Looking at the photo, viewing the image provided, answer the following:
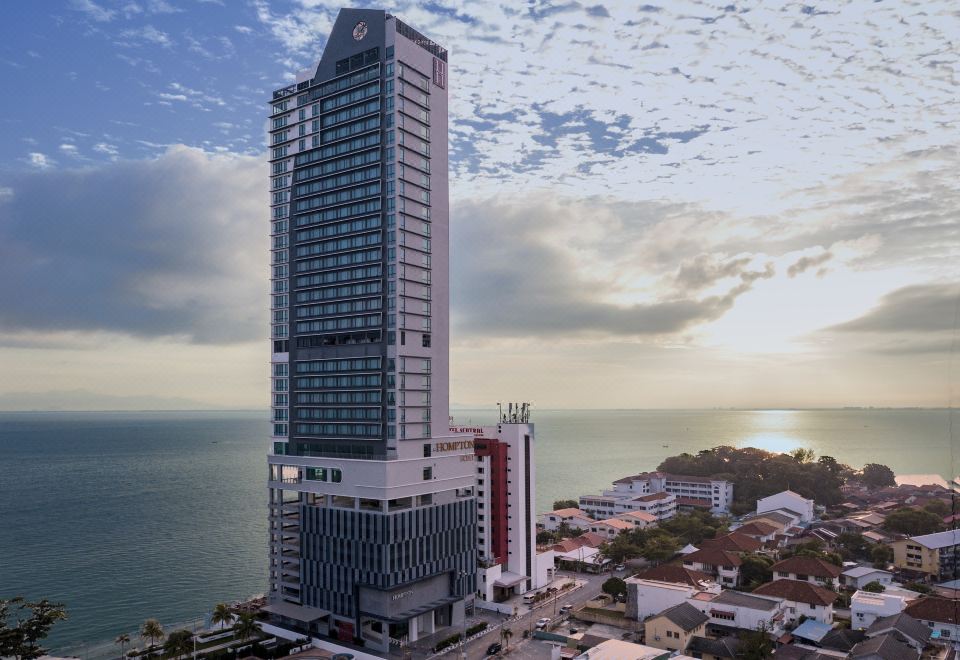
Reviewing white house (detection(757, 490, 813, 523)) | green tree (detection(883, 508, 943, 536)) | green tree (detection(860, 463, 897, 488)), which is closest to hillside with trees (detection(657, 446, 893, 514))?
green tree (detection(860, 463, 897, 488))

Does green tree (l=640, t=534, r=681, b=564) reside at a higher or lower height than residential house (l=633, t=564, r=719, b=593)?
lower

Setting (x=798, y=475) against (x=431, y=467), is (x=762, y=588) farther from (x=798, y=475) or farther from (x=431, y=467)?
(x=798, y=475)

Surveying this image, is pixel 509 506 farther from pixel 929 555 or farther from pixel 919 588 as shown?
pixel 929 555

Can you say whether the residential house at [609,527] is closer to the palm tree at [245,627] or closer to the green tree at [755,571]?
the green tree at [755,571]

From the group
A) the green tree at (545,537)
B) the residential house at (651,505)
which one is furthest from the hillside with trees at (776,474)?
the green tree at (545,537)

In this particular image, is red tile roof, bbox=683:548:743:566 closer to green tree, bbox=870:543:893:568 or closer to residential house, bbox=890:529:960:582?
green tree, bbox=870:543:893:568
